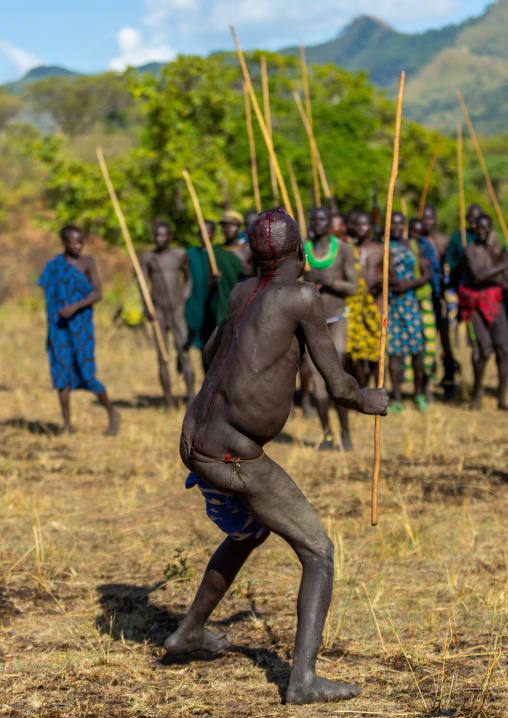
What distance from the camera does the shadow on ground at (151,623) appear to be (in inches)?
139

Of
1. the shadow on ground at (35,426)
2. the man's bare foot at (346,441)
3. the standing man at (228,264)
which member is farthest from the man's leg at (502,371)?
the shadow on ground at (35,426)

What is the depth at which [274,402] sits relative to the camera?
3092 mm

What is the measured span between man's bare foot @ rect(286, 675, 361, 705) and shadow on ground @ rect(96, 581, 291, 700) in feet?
0.62

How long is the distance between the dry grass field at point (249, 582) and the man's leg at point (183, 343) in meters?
1.23

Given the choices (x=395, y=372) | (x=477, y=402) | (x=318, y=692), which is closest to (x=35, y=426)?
(x=395, y=372)

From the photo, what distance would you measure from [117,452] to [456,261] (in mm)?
4223

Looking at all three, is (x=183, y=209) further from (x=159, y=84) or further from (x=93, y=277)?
(x=93, y=277)

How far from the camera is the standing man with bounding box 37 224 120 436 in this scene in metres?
7.59

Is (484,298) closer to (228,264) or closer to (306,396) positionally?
(306,396)

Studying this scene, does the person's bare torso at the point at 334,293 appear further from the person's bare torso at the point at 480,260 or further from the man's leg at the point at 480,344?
the man's leg at the point at 480,344

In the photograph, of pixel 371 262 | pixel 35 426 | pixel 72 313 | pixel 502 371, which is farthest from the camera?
pixel 502 371

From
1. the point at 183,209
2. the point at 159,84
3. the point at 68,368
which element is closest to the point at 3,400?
the point at 68,368

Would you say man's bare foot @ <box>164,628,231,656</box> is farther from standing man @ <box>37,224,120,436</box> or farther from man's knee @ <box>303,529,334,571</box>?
standing man @ <box>37,224,120,436</box>

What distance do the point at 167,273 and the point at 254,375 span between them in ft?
19.9
